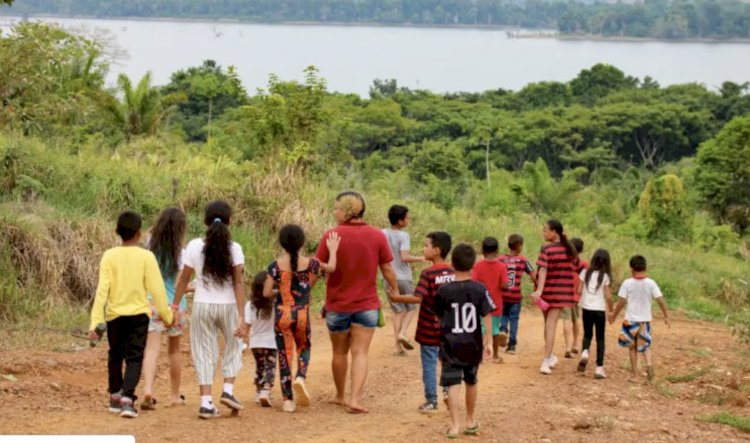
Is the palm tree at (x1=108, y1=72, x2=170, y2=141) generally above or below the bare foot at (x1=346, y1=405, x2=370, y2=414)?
above

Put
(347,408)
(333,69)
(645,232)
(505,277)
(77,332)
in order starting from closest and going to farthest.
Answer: (347,408)
(505,277)
(77,332)
(645,232)
(333,69)

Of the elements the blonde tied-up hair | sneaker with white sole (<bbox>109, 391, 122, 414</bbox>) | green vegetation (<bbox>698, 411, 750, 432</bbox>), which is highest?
the blonde tied-up hair

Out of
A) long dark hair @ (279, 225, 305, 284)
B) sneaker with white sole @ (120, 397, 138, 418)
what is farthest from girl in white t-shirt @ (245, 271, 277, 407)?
sneaker with white sole @ (120, 397, 138, 418)

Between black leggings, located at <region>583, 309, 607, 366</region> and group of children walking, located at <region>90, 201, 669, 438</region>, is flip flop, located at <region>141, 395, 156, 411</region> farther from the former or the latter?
black leggings, located at <region>583, 309, 607, 366</region>

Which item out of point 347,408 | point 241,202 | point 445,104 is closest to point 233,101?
point 445,104

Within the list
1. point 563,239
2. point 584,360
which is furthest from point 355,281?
point 584,360

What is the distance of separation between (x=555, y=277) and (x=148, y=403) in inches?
169

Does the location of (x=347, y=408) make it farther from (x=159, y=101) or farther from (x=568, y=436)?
(x=159, y=101)

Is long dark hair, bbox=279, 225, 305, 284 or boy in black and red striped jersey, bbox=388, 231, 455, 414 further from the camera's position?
boy in black and red striped jersey, bbox=388, 231, 455, 414

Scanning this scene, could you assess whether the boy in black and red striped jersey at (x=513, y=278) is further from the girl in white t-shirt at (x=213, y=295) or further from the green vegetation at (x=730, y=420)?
the girl in white t-shirt at (x=213, y=295)

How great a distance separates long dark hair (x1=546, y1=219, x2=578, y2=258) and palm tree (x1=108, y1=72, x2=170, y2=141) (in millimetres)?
15299

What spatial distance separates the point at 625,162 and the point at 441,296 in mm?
63130

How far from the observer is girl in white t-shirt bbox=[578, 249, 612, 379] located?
11156 millimetres

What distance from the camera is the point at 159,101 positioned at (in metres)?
25.4
